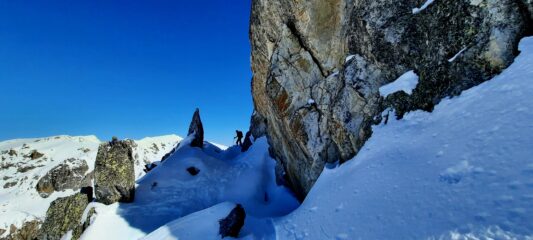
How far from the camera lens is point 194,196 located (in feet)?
103

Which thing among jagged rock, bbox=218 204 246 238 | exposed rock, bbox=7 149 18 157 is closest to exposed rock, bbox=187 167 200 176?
jagged rock, bbox=218 204 246 238

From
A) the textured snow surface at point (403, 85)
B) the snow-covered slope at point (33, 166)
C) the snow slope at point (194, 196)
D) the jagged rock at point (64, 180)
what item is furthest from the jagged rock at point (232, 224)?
the jagged rock at point (64, 180)

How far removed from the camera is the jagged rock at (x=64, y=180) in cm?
5141

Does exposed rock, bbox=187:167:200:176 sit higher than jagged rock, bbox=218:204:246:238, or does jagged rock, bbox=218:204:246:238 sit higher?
exposed rock, bbox=187:167:200:176

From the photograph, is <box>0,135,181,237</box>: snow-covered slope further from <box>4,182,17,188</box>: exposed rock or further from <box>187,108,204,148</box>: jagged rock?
<box>187,108,204,148</box>: jagged rock

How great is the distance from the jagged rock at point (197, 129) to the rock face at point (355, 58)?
59.1ft

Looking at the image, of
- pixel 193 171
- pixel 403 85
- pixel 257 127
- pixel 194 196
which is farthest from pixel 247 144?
pixel 403 85

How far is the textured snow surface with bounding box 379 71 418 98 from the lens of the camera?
47.3 ft

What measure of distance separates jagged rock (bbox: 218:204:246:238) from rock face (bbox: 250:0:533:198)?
646 cm

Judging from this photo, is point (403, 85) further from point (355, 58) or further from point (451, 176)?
point (451, 176)

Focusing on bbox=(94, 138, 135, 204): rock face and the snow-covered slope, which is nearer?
bbox=(94, 138, 135, 204): rock face

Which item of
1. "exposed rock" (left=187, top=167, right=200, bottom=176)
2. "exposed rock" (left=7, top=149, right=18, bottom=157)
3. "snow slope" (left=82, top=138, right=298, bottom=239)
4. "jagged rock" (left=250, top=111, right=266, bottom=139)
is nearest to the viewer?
"snow slope" (left=82, top=138, right=298, bottom=239)

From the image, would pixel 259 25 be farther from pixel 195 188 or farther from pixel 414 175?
pixel 414 175

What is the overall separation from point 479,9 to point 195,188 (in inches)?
1117
